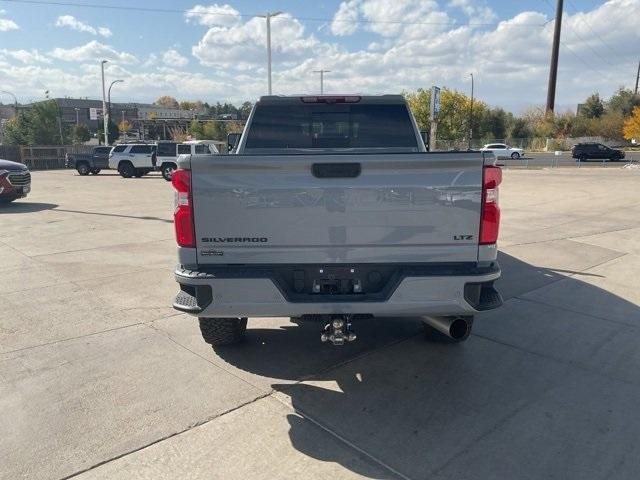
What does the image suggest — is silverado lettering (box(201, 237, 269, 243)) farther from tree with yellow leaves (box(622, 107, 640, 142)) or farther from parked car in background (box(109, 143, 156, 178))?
tree with yellow leaves (box(622, 107, 640, 142))

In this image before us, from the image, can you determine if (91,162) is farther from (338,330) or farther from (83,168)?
(338,330)

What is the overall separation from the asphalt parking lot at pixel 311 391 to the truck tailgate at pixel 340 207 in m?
1.10

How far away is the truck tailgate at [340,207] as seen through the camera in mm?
3363

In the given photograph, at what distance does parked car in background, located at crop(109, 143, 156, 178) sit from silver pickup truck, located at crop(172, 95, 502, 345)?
1103 inches

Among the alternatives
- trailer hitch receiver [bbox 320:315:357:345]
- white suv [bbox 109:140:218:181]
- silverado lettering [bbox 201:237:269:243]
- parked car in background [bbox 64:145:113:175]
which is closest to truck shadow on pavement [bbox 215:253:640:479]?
trailer hitch receiver [bbox 320:315:357:345]

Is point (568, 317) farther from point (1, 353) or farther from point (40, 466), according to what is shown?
point (1, 353)

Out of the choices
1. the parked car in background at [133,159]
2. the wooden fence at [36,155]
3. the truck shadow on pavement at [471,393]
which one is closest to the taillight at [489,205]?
the truck shadow on pavement at [471,393]

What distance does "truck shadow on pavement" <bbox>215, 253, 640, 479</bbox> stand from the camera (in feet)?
10.1

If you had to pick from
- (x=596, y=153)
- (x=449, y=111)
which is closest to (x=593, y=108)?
(x=449, y=111)

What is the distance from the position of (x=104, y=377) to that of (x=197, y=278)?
4.54 ft

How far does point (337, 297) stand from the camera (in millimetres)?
3510

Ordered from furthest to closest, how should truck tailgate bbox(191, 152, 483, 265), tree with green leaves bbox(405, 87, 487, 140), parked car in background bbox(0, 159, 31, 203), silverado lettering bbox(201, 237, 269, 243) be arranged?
tree with green leaves bbox(405, 87, 487, 140), parked car in background bbox(0, 159, 31, 203), silverado lettering bbox(201, 237, 269, 243), truck tailgate bbox(191, 152, 483, 265)

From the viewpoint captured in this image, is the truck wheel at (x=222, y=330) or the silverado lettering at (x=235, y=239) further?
the truck wheel at (x=222, y=330)

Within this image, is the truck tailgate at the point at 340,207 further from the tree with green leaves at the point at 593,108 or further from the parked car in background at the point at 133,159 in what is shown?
the tree with green leaves at the point at 593,108
